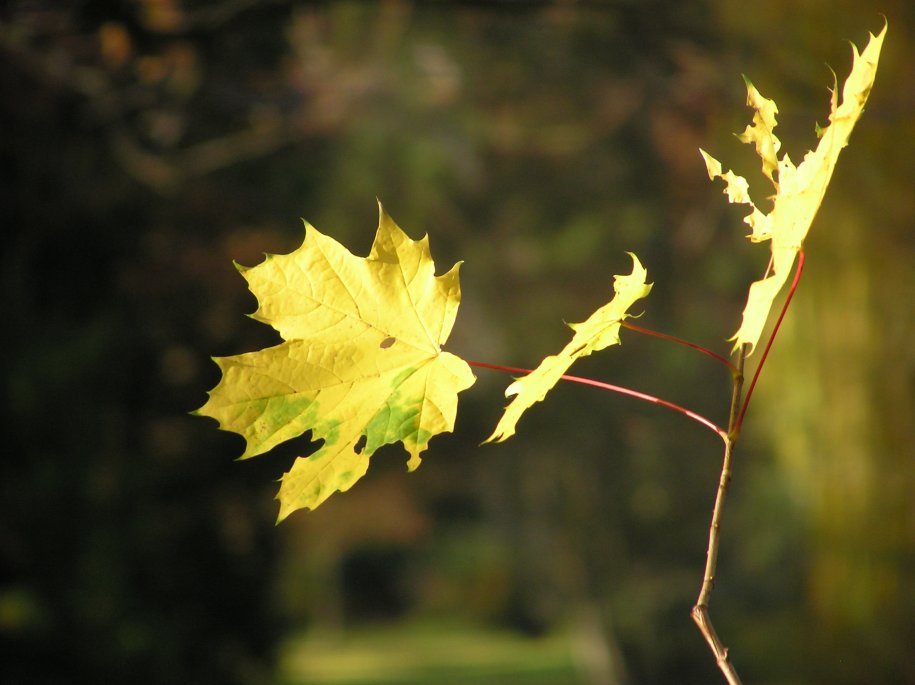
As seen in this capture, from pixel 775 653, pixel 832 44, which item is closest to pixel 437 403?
pixel 832 44

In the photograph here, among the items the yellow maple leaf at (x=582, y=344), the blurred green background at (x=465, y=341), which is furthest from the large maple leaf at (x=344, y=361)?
the blurred green background at (x=465, y=341)

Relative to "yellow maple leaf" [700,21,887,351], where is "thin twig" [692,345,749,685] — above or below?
below

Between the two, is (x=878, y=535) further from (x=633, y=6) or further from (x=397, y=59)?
(x=397, y=59)

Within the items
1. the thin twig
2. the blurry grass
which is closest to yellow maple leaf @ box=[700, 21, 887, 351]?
the thin twig

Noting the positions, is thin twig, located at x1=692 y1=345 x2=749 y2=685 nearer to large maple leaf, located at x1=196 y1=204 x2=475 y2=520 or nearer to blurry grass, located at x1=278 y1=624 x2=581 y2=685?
large maple leaf, located at x1=196 y1=204 x2=475 y2=520

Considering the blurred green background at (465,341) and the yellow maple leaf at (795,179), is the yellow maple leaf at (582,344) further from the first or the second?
the blurred green background at (465,341)

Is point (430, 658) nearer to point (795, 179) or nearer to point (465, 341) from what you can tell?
point (465, 341)
